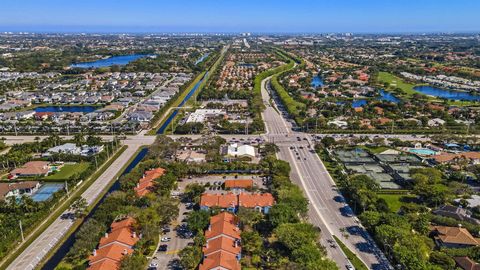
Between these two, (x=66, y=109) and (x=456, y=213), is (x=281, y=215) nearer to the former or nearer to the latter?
(x=456, y=213)

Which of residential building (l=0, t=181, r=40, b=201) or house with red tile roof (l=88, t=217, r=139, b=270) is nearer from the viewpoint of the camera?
house with red tile roof (l=88, t=217, r=139, b=270)

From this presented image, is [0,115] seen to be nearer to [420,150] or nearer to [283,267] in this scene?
[283,267]

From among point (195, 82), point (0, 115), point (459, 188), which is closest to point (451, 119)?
point (459, 188)

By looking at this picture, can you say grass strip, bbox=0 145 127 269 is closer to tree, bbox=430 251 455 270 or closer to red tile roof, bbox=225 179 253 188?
red tile roof, bbox=225 179 253 188

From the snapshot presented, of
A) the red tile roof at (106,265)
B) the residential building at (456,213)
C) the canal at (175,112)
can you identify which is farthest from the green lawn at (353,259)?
the canal at (175,112)

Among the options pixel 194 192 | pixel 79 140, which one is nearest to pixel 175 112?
pixel 79 140

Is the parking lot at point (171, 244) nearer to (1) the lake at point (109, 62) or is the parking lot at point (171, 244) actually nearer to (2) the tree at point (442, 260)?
(2) the tree at point (442, 260)

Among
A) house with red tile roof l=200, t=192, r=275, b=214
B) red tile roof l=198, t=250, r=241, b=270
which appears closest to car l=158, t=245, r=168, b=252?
red tile roof l=198, t=250, r=241, b=270

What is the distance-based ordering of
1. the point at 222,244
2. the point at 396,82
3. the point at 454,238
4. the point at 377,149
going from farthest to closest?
1. the point at 396,82
2. the point at 377,149
3. the point at 454,238
4. the point at 222,244
